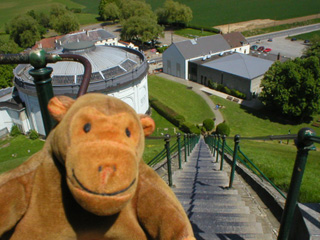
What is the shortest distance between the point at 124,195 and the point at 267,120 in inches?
1201

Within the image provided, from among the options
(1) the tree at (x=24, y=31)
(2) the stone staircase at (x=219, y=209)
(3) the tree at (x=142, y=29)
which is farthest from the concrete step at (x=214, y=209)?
(1) the tree at (x=24, y=31)

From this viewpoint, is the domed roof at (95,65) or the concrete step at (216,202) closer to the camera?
the concrete step at (216,202)

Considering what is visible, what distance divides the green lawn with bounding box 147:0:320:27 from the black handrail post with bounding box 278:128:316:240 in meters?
75.6

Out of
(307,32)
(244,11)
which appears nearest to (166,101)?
(307,32)

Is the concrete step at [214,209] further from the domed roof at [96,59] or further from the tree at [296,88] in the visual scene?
the tree at [296,88]

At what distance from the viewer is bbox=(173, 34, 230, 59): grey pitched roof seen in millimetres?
41375

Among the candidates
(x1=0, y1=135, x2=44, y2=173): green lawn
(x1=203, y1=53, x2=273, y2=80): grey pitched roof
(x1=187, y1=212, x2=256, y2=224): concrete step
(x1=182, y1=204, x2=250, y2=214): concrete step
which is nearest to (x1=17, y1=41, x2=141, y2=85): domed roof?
(x1=0, y1=135, x2=44, y2=173): green lawn

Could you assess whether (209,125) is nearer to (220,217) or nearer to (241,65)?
(241,65)

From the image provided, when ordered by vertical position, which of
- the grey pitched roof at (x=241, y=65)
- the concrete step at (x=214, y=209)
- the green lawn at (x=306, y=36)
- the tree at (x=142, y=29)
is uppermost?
the concrete step at (x=214, y=209)

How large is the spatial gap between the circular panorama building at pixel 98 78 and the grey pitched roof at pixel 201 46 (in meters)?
13.7

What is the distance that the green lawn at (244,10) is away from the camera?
255 feet

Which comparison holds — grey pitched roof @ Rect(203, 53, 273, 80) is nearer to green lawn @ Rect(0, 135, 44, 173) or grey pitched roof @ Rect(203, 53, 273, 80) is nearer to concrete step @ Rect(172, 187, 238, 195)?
green lawn @ Rect(0, 135, 44, 173)

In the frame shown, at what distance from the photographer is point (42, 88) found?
133 inches

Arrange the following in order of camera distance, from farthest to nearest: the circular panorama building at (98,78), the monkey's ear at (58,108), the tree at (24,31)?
1. the tree at (24,31)
2. the circular panorama building at (98,78)
3. the monkey's ear at (58,108)
